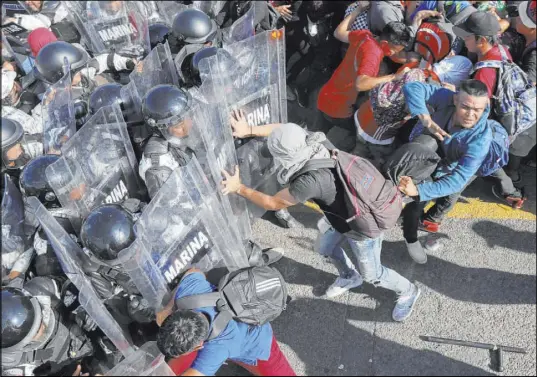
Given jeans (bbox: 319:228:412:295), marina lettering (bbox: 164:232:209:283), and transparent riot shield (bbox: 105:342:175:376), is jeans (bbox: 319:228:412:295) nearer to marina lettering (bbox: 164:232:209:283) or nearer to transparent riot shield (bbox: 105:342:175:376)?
marina lettering (bbox: 164:232:209:283)

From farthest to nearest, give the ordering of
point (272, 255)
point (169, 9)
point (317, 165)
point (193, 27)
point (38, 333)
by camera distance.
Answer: point (169, 9) → point (193, 27) → point (272, 255) → point (317, 165) → point (38, 333)

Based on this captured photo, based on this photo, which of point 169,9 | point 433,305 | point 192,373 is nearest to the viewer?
point 192,373

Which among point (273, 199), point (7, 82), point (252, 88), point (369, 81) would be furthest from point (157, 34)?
point (273, 199)

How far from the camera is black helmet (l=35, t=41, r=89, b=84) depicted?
489cm

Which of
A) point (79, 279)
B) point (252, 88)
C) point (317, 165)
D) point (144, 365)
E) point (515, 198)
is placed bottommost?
point (515, 198)

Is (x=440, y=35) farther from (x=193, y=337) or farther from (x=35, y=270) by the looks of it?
(x=35, y=270)

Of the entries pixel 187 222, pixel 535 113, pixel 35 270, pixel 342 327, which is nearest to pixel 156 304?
pixel 187 222

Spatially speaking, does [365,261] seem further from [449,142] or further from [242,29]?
[242,29]

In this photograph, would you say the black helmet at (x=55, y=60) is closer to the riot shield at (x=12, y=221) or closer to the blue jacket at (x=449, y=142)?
the riot shield at (x=12, y=221)

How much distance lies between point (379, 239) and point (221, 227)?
1113 mm

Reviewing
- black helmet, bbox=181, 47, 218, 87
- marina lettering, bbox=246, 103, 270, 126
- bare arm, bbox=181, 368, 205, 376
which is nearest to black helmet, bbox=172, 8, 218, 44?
black helmet, bbox=181, 47, 218, 87

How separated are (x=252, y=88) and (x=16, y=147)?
2.12 meters

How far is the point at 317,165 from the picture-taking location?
10.0 ft

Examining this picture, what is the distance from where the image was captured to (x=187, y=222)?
3.27m
